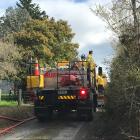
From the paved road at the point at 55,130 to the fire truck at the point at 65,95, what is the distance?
21.5 inches

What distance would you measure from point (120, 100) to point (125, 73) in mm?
1171

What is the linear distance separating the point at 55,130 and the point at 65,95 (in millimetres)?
3616

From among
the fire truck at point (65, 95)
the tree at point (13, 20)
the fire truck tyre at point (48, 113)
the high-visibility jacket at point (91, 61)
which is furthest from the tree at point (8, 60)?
the fire truck tyre at point (48, 113)

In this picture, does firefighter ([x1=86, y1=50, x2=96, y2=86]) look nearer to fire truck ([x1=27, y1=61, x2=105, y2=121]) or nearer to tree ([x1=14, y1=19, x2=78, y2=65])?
fire truck ([x1=27, y1=61, x2=105, y2=121])

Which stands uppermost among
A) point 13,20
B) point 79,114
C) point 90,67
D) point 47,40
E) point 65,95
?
point 13,20

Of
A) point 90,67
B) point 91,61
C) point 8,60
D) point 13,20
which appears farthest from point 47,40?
point 90,67

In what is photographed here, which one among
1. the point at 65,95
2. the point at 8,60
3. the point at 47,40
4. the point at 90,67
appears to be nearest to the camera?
the point at 65,95

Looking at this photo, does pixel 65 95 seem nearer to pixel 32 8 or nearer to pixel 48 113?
pixel 48 113

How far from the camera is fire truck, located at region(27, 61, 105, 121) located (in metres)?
24.6

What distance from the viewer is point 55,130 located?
2120 cm

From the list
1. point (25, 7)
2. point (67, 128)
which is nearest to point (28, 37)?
point (25, 7)

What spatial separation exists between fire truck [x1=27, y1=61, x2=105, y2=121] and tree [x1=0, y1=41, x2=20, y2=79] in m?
27.2

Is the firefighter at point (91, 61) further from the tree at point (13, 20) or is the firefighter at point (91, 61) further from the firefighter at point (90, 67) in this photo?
the tree at point (13, 20)

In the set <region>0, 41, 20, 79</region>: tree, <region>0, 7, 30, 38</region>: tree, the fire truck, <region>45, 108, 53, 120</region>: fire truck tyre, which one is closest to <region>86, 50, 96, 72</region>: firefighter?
the fire truck
